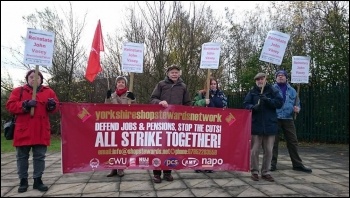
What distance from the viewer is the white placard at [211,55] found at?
649 centimetres

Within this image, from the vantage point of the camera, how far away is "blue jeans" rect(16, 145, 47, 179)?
5008 mm

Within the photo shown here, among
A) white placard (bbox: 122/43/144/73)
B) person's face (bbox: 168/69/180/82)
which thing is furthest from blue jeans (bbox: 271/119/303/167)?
white placard (bbox: 122/43/144/73)

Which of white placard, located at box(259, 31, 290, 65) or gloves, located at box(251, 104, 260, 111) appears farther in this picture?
white placard, located at box(259, 31, 290, 65)

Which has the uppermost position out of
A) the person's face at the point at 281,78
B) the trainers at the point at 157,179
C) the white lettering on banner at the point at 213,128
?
the person's face at the point at 281,78

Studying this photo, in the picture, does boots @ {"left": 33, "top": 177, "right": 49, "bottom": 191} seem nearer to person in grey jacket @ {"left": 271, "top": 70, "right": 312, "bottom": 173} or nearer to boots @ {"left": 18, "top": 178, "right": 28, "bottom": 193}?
boots @ {"left": 18, "top": 178, "right": 28, "bottom": 193}

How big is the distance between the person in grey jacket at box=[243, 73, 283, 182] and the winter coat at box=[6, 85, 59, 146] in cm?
340

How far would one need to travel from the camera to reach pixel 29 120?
4961mm

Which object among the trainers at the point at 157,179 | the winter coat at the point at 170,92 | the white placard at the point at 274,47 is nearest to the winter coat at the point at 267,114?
the white placard at the point at 274,47

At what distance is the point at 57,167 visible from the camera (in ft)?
23.7

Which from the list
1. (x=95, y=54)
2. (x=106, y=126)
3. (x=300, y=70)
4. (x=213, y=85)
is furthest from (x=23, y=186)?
(x=300, y=70)

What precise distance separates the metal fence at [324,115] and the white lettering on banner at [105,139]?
9.02 meters

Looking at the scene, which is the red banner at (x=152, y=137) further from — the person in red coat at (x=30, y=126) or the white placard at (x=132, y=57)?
the white placard at (x=132, y=57)

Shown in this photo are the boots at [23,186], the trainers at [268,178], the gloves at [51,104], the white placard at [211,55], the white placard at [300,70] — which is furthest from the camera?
the white placard at [300,70]

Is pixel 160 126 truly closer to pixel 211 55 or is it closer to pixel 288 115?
pixel 211 55
